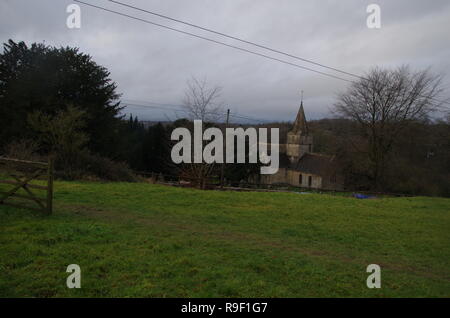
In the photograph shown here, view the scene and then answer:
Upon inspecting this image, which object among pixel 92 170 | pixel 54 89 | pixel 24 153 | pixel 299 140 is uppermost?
pixel 54 89

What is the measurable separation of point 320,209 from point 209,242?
220 inches

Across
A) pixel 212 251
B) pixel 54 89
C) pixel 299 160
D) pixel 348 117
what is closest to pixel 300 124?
pixel 299 160

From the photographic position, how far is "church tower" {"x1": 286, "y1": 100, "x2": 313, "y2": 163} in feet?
168

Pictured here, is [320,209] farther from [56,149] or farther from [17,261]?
[56,149]

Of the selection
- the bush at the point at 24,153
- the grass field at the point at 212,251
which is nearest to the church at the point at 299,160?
the bush at the point at 24,153

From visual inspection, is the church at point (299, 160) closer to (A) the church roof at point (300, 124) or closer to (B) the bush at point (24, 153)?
(A) the church roof at point (300, 124)

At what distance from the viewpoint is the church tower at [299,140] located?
51.2 metres

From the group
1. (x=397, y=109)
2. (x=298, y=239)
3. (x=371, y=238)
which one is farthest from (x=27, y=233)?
(x=397, y=109)

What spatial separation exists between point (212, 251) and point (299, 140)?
4829 centimetres

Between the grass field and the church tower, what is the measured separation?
42710 mm

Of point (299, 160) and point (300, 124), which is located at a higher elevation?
point (300, 124)

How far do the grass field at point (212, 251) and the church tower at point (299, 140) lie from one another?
42.7 metres

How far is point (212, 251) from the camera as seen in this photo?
16.7 feet

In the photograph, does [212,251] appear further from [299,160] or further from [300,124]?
[300,124]
